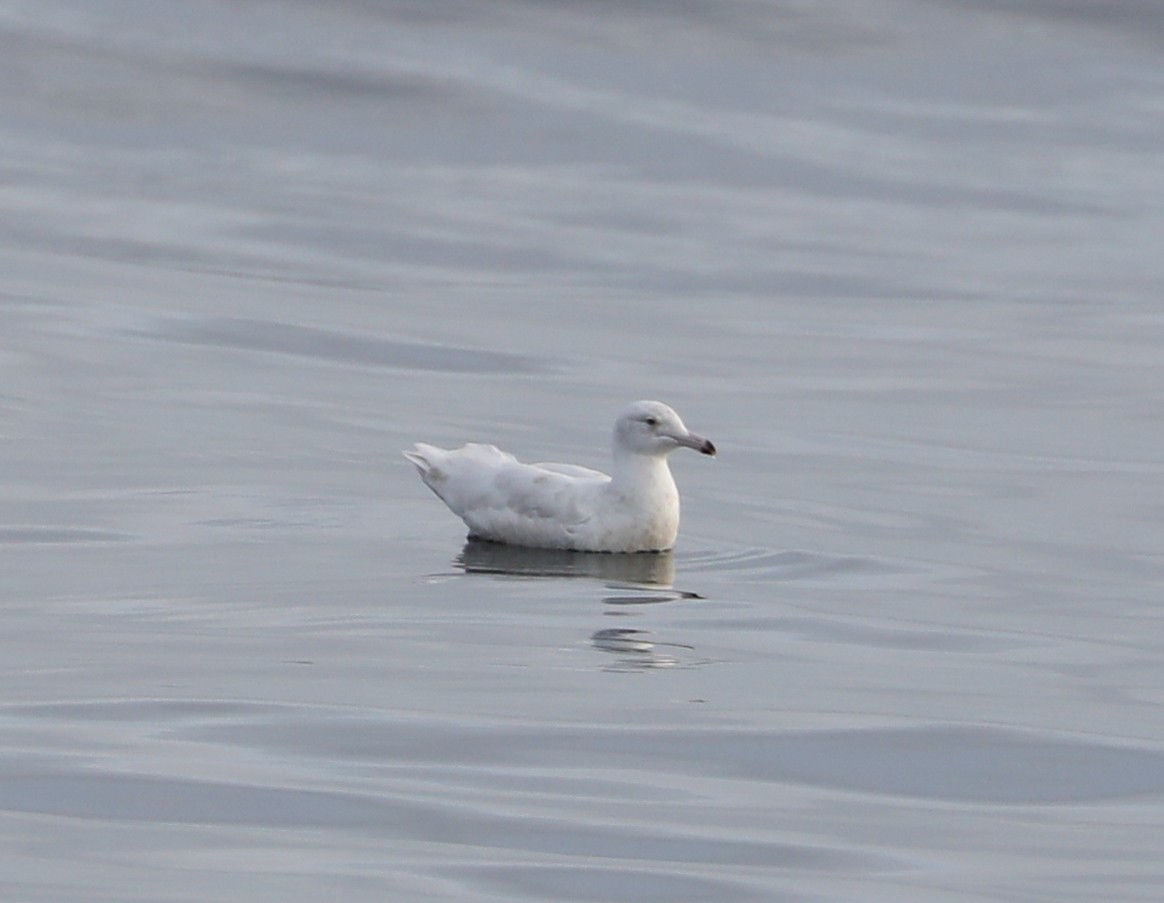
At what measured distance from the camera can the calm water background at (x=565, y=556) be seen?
861cm

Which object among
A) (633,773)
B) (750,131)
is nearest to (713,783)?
(633,773)

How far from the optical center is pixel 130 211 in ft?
97.3

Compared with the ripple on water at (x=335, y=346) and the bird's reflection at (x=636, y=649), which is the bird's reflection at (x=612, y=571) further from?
the ripple on water at (x=335, y=346)

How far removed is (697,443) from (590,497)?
630 mm

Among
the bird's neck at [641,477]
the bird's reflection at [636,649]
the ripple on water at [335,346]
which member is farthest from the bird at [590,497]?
the ripple on water at [335,346]

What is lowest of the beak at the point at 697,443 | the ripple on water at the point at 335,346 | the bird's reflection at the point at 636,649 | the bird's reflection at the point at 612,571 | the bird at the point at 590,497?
the bird's reflection at the point at 636,649

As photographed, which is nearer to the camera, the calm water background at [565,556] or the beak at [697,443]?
the calm water background at [565,556]

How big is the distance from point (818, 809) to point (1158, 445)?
958cm

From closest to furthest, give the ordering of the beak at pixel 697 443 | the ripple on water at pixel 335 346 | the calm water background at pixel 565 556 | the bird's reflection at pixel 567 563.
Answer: the calm water background at pixel 565 556 → the bird's reflection at pixel 567 563 → the beak at pixel 697 443 → the ripple on water at pixel 335 346

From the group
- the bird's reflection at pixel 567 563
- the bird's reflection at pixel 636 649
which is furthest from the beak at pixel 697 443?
the bird's reflection at pixel 636 649

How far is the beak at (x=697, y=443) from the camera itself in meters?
14.3

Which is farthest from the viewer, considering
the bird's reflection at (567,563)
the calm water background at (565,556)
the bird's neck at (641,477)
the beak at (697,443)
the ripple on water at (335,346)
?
the ripple on water at (335,346)

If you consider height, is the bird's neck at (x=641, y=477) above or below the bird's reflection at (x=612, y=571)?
above

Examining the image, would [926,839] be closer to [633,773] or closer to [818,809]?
[818,809]
